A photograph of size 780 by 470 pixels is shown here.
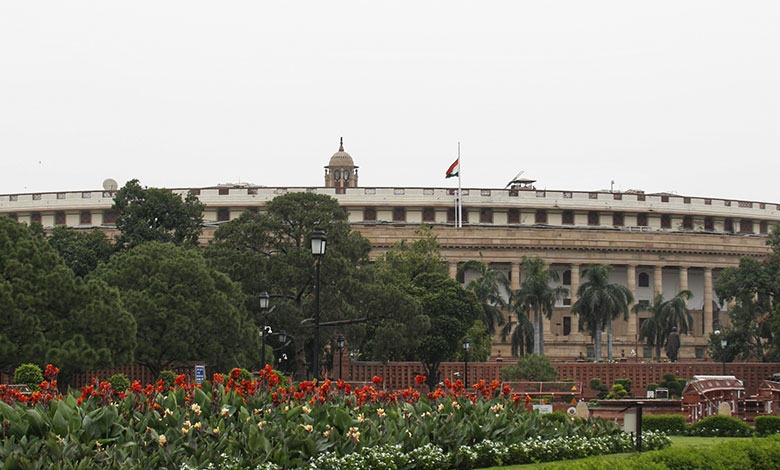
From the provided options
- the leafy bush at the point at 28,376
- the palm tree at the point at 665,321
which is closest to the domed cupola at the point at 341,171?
the palm tree at the point at 665,321

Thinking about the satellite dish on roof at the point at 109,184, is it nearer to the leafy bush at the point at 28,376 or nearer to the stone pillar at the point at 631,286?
the stone pillar at the point at 631,286

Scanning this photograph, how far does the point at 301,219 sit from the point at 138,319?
1409cm

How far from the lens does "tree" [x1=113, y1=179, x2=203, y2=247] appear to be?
251 feet

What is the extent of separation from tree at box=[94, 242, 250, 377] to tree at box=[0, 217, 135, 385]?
3998mm

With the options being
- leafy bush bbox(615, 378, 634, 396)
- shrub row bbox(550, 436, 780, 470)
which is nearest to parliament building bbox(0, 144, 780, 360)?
leafy bush bbox(615, 378, 634, 396)

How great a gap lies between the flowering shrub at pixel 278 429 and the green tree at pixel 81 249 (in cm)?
5149

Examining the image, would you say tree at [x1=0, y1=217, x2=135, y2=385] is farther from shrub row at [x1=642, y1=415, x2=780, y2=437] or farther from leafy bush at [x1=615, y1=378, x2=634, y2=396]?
leafy bush at [x1=615, y1=378, x2=634, y2=396]

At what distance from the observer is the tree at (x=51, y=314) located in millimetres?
44094

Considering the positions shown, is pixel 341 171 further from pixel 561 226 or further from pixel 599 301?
pixel 599 301

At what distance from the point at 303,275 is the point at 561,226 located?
174 ft

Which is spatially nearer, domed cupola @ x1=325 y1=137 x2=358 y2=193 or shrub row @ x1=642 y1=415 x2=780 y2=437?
shrub row @ x1=642 y1=415 x2=780 y2=437

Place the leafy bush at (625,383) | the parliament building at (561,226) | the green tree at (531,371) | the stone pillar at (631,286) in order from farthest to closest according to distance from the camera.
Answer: the stone pillar at (631,286) < the parliament building at (561,226) < the leafy bush at (625,383) < the green tree at (531,371)

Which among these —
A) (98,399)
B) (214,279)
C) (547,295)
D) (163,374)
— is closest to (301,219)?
(214,279)

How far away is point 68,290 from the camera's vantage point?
4628 centimetres
